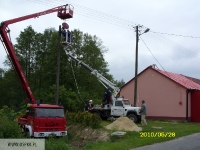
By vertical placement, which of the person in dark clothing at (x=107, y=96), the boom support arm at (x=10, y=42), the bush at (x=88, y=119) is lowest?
the bush at (x=88, y=119)

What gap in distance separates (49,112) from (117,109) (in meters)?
10.9

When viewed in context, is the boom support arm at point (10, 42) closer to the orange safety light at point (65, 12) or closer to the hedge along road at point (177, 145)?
the orange safety light at point (65, 12)

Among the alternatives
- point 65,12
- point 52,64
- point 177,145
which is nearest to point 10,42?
point 65,12

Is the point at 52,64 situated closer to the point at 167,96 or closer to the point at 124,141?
the point at 167,96

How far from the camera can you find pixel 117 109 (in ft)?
83.7

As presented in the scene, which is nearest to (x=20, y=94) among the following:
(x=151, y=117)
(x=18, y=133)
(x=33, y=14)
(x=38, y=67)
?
(x=38, y=67)

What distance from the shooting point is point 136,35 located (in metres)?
27.8

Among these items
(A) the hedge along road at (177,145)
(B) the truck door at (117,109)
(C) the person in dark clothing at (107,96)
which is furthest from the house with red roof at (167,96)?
(A) the hedge along road at (177,145)

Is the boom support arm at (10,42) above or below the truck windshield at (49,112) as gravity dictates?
above

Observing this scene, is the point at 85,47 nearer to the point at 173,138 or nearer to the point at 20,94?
the point at 20,94

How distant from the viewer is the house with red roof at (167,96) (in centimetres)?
2789

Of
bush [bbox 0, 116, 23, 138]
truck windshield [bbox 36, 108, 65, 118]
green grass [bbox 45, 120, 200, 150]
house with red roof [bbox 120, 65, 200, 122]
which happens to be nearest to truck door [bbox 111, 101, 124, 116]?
house with red roof [bbox 120, 65, 200, 122]

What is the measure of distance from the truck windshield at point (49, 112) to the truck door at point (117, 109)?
10.2 meters

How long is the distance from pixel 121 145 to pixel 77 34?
37.4 m
